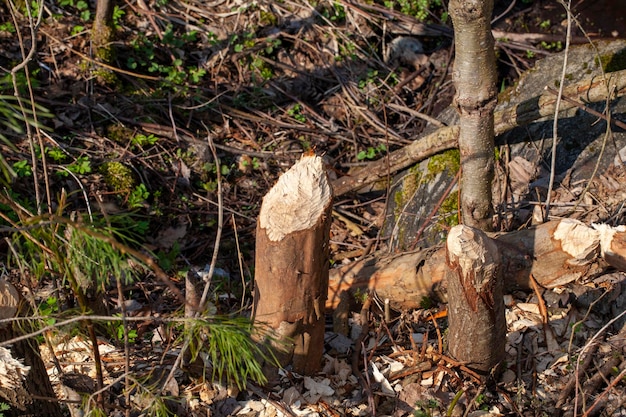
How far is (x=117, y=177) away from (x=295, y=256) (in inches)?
99.8

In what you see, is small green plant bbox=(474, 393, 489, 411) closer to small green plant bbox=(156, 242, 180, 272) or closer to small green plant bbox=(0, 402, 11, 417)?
small green plant bbox=(0, 402, 11, 417)

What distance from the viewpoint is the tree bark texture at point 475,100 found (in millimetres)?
3197

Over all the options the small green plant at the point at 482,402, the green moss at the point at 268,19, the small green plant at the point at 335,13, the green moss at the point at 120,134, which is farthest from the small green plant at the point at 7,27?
the small green plant at the point at 482,402

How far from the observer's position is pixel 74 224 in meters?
2.00

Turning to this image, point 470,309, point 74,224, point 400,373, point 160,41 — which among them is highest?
point 160,41

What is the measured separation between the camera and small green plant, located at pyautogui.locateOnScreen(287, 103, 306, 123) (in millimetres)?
5625

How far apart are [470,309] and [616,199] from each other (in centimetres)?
164

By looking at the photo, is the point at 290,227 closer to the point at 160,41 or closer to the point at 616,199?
the point at 616,199

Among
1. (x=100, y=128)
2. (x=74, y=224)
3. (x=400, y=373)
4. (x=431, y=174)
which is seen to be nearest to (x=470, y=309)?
(x=400, y=373)

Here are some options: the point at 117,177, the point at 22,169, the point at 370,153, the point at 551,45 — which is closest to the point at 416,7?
the point at 551,45

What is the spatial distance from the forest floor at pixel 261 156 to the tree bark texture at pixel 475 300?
12 cm

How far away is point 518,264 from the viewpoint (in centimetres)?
345

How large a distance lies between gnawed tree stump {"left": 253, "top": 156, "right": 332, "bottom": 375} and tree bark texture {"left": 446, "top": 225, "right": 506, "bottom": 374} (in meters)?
0.54

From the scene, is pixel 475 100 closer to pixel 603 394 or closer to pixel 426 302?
pixel 426 302
